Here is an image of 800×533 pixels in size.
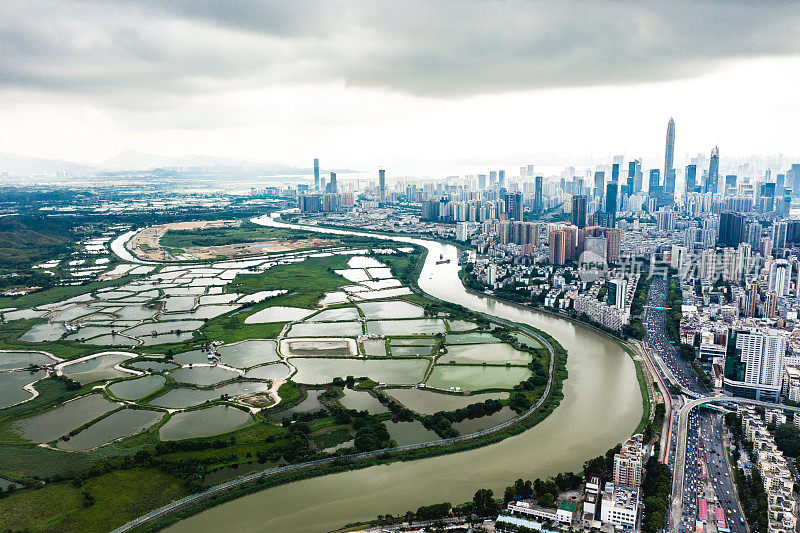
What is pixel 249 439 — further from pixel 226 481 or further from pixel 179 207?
pixel 179 207

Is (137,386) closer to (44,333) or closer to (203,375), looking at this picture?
(203,375)

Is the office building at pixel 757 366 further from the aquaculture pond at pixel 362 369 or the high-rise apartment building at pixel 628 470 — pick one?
the aquaculture pond at pixel 362 369

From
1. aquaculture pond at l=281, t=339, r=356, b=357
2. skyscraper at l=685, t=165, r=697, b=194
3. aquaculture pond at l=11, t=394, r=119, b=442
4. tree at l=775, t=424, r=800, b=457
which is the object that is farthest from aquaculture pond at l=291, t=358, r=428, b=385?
skyscraper at l=685, t=165, r=697, b=194

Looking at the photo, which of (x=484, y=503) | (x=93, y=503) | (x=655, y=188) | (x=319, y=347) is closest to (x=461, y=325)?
(x=319, y=347)

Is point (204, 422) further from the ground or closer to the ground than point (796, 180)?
closer to the ground

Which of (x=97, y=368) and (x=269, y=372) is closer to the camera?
(x=269, y=372)

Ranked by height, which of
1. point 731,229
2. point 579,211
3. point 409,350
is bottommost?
point 409,350

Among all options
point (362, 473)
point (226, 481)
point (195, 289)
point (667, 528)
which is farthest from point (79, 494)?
point (195, 289)
